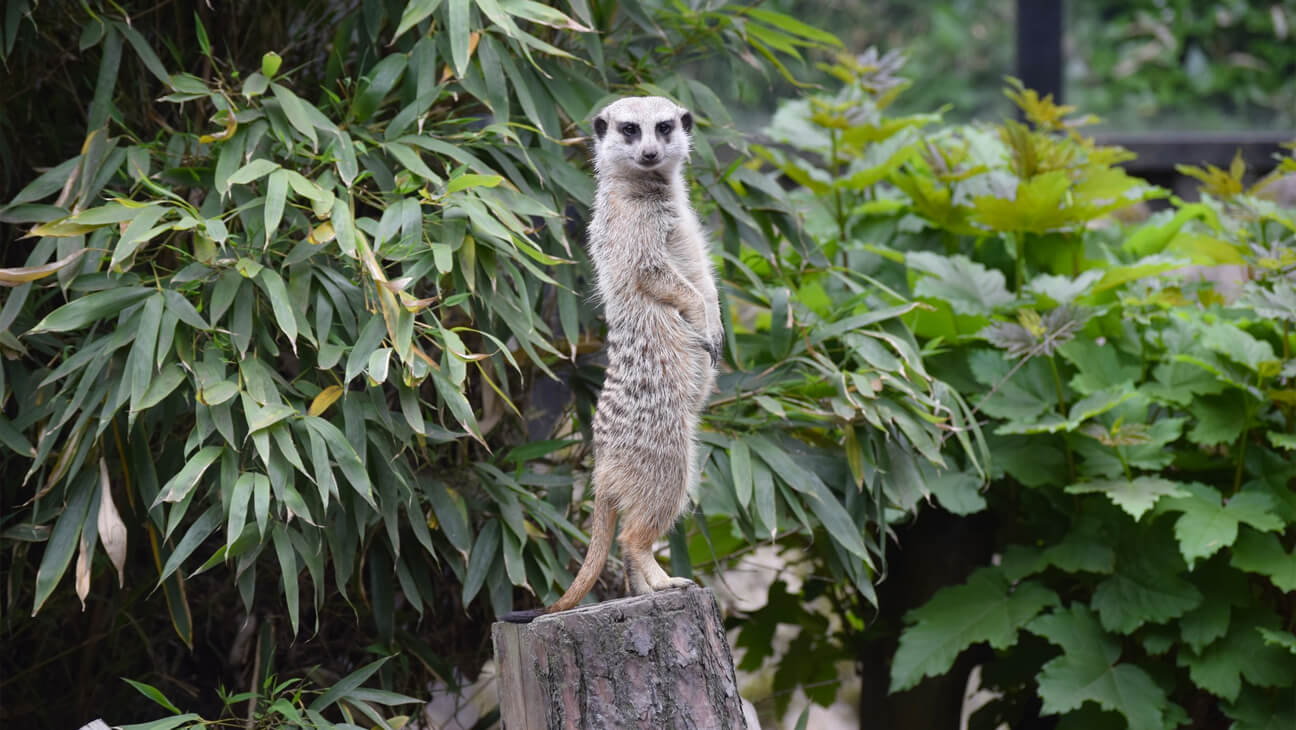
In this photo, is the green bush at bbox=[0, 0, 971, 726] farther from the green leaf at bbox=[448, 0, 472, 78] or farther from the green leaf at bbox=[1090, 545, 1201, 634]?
the green leaf at bbox=[1090, 545, 1201, 634]

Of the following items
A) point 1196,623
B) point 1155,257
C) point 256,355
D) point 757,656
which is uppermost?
point 256,355

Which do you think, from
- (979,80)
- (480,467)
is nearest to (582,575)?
(480,467)

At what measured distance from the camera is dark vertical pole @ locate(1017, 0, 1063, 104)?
479 cm

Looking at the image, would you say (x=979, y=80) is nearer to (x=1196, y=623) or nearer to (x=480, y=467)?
(x=1196, y=623)

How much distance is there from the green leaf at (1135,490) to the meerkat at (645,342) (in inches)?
48.9

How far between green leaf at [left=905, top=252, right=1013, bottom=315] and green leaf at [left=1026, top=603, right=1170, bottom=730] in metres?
0.83

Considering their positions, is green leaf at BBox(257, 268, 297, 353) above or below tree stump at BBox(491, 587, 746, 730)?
above

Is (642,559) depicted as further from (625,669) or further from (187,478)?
(187,478)

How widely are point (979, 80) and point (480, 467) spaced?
594 centimetres

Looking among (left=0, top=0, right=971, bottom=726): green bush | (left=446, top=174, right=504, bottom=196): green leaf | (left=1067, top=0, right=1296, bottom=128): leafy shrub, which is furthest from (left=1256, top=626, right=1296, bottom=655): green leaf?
(left=1067, top=0, right=1296, bottom=128): leafy shrub

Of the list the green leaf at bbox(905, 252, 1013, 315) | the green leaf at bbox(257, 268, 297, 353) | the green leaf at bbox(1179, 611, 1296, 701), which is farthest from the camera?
the green leaf at bbox(905, 252, 1013, 315)

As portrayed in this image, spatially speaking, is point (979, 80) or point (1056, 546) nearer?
point (1056, 546)

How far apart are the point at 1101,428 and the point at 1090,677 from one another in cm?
62

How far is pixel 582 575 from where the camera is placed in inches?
79.2
